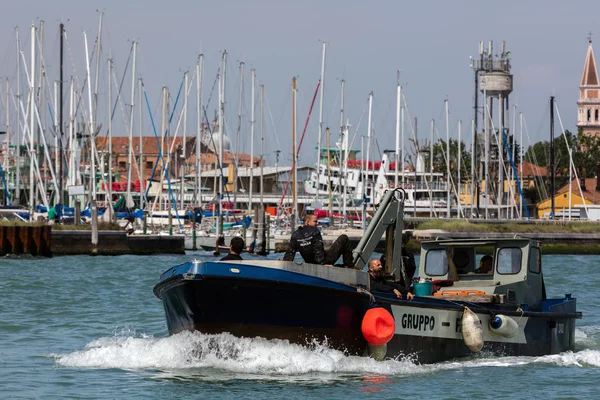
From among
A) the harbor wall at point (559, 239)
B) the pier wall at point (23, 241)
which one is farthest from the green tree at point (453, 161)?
the pier wall at point (23, 241)

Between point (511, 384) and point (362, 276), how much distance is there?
268 cm

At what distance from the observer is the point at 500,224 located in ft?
238

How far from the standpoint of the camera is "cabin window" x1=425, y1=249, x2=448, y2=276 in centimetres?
2127

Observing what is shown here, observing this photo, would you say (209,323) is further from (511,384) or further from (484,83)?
(484,83)

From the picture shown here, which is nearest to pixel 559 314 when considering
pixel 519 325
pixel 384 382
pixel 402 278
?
pixel 519 325

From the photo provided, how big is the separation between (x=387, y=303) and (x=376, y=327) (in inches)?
21.2

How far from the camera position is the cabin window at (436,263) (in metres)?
21.3

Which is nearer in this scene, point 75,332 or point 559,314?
point 559,314

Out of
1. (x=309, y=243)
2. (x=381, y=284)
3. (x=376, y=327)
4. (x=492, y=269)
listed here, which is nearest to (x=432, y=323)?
(x=381, y=284)

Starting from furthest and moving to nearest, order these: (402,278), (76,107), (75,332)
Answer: (76,107) → (75,332) → (402,278)

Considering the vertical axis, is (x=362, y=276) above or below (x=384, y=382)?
above

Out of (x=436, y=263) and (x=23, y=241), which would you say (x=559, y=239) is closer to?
(x=23, y=241)

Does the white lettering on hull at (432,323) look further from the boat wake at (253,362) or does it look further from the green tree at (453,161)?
the green tree at (453,161)

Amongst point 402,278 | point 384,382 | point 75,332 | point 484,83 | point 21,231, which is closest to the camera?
point 384,382
